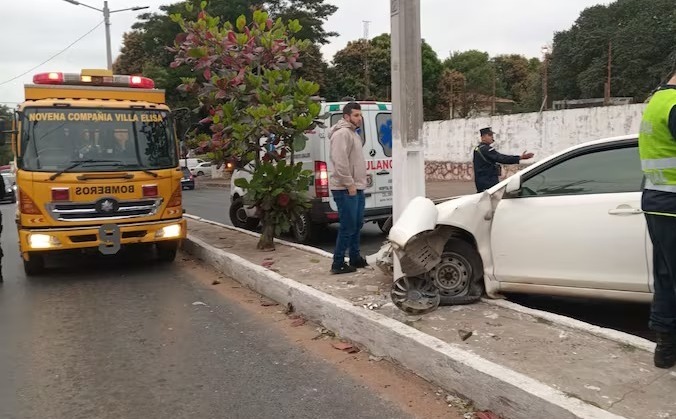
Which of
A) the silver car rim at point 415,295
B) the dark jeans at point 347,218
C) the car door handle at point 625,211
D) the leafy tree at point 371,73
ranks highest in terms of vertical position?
the leafy tree at point 371,73

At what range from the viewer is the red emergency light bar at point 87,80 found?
7844 millimetres

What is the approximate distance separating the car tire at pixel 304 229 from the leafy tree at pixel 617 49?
2661cm

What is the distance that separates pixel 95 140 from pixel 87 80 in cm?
113

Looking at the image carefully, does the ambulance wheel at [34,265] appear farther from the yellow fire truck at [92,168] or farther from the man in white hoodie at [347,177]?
the man in white hoodie at [347,177]

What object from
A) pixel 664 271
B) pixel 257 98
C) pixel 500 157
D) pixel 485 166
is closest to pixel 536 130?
pixel 485 166

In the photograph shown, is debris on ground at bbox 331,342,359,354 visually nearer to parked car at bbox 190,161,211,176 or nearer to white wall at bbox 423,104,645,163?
white wall at bbox 423,104,645,163

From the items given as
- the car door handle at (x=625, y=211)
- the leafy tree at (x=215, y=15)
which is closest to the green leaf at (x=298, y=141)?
the car door handle at (x=625, y=211)

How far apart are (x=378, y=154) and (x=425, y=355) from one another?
539cm

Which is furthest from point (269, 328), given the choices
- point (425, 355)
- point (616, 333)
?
point (616, 333)

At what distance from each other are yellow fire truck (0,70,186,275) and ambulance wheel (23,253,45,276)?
0.5 inches

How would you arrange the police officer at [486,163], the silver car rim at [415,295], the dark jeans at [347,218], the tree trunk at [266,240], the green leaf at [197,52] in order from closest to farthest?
the silver car rim at [415,295]
the dark jeans at [347,218]
the green leaf at [197,52]
the police officer at [486,163]
the tree trunk at [266,240]

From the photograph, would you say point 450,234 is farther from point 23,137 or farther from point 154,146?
point 23,137

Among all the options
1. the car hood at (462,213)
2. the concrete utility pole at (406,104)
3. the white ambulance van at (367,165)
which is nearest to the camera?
the car hood at (462,213)

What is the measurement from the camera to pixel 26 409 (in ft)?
12.0
